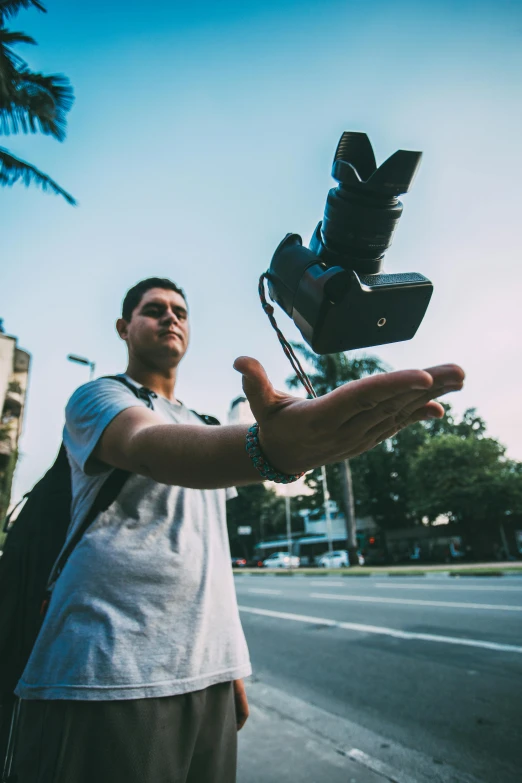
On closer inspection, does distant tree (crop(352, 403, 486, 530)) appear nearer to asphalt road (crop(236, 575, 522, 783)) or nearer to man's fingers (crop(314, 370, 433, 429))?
asphalt road (crop(236, 575, 522, 783))

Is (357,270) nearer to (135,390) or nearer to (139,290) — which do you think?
(135,390)

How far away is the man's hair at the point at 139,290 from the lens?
1737mm

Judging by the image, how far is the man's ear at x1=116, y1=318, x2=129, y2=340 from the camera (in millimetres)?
1764

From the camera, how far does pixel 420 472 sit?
3116cm

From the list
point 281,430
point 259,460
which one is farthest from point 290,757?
point 281,430

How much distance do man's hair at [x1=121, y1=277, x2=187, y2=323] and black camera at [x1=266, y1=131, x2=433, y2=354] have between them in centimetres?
102

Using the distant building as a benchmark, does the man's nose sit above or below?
below

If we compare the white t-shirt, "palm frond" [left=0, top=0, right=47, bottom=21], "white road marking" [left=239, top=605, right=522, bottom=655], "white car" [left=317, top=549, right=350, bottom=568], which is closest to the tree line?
"white car" [left=317, top=549, right=350, bottom=568]

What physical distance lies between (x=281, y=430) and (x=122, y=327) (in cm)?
122

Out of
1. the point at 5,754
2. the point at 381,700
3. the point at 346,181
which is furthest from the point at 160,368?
the point at 381,700

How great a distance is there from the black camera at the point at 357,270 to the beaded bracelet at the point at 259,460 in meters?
0.20

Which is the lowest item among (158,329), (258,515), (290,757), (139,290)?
(290,757)

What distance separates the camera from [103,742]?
3.55 ft

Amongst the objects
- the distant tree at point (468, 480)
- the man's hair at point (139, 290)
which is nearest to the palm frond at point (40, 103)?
the man's hair at point (139, 290)
